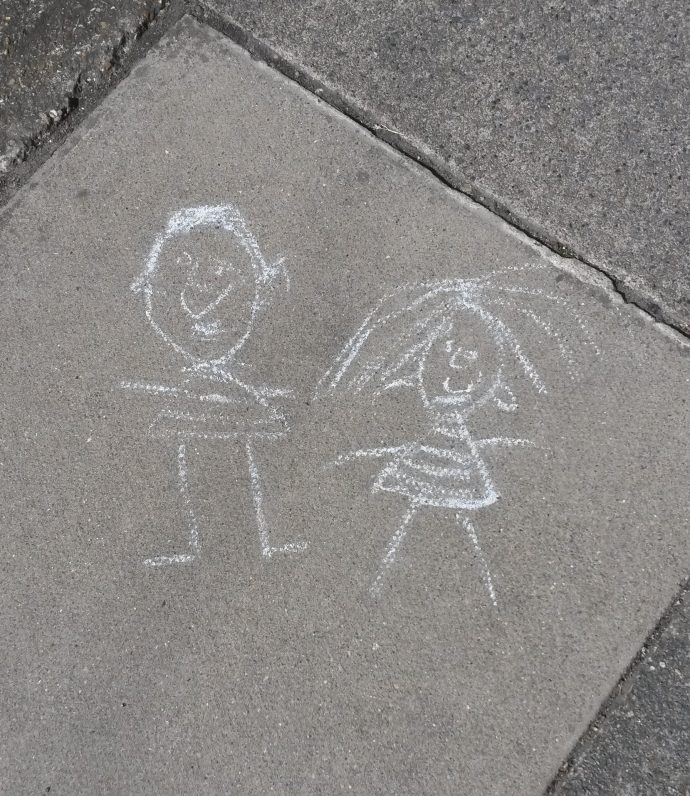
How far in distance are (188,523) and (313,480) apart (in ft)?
1.63

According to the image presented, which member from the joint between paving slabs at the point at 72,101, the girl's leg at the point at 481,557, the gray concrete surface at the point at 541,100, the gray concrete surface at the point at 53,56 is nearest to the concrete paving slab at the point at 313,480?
the girl's leg at the point at 481,557

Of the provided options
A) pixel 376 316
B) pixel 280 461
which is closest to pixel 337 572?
pixel 280 461

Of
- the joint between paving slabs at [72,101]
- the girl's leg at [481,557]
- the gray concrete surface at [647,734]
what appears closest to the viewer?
the gray concrete surface at [647,734]

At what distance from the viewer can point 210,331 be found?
3021mm

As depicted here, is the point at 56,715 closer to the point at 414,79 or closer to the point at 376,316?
the point at 376,316

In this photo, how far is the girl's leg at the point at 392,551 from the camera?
2773mm

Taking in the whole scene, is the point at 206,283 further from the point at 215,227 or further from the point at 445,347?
the point at 445,347

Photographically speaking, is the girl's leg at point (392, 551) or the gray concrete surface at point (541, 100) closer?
the girl's leg at point (392, 551)

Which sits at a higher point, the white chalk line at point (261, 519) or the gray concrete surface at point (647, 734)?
the gray concrete surface at point (647, 734)

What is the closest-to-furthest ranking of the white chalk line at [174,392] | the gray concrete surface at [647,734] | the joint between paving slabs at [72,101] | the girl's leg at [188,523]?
the gray concrete surface at [647,734], the girl's leg at [188,523], the white chalk line at [174,392], the joint between paving slabs at [72,101]

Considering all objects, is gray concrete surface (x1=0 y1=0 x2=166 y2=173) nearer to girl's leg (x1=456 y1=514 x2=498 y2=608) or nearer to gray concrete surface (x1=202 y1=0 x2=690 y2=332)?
gray concrete surface (x1=202 y1=0 x2=690 y2=332)

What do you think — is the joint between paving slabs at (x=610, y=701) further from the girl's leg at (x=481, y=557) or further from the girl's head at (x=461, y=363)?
the girl's head at (x=461, y=363)

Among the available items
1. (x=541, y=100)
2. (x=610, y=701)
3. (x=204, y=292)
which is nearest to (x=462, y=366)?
(x=204, y=292)

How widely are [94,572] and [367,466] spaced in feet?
3.61
